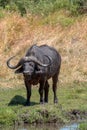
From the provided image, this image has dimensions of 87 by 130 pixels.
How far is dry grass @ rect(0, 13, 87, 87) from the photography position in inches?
738

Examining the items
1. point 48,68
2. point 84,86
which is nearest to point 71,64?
point 84,86

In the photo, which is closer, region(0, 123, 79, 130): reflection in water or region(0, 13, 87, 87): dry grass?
region(0, 123, 79, 130): reflection in water

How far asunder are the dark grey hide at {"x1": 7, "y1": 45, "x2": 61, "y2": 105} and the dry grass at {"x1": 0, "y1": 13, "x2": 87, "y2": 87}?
10.9 ft

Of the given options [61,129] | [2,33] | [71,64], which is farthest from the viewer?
[2,33]

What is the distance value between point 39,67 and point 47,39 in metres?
7.54

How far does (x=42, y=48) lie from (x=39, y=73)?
1.42 meters

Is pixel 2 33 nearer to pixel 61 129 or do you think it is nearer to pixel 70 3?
pixel 70 3

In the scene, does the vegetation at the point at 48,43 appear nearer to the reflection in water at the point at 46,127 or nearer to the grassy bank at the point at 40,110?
the grassy bank at the point at 40,110

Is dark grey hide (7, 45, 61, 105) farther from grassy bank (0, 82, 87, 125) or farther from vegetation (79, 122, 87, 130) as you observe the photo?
vegetation (79, 122, 87, 130)

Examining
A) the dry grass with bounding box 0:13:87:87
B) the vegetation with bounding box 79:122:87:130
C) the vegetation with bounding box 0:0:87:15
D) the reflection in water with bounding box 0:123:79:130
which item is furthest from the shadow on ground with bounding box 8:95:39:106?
the vegetation with bounding box 0:0:87:15

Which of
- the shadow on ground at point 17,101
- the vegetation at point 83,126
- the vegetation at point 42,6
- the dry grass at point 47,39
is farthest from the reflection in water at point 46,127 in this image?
the vegetation at point 42,6

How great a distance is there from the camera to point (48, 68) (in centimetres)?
1415

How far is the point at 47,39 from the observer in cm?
2109

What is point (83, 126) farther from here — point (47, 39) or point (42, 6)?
point (42, 6)
